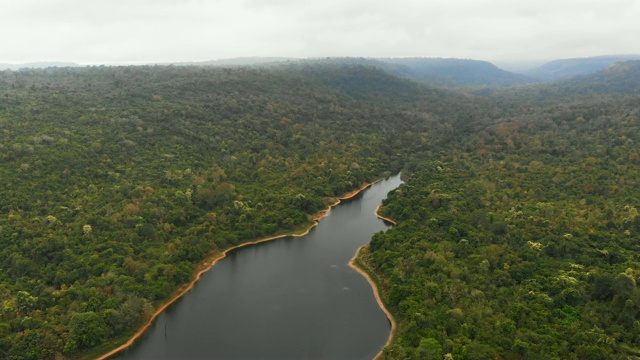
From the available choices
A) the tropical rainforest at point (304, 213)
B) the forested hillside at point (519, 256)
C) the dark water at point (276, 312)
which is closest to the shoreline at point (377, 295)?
the dark water at point (276, 312)

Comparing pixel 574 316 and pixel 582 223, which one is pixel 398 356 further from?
pixel 582 223

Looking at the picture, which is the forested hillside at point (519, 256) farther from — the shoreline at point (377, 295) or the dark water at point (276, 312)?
the dark water at point (276, 312)

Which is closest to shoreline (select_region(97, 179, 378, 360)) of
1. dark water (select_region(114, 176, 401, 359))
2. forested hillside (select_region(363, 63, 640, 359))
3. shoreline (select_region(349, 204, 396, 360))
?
dark water (select_region(114, 176, 401, 359))

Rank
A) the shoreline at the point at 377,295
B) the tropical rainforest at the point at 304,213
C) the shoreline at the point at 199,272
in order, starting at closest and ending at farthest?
the tropical rainforest at the point at 304,213 < the shoreline at the point at 377,295 < the shoreline at the point at 199,272

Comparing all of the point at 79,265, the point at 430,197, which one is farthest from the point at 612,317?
the point at 79,265

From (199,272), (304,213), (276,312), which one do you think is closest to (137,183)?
(199,272)

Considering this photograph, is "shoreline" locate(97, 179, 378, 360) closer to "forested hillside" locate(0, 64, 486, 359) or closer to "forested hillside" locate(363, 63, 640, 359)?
"forested hillside" locate(0, 64, 486, 359)
